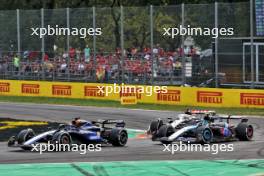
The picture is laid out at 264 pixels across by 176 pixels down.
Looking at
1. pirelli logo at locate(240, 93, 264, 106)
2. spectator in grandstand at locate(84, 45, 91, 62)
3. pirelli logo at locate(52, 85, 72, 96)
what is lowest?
pirelli logo at locate(240, 93, 264, 106)

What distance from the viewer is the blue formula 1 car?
1489cm

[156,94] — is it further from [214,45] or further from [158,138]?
[158,138]

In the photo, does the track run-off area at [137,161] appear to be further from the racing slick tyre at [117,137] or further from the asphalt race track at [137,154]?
the racing slick tyre at [117,137]

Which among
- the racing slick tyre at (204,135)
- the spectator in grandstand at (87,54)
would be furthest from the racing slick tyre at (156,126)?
the spectator in grandstand at (87,54)

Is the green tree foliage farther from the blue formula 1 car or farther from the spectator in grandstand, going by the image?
the blue formula 1 car

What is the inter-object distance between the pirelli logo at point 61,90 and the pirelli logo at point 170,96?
5757 mm

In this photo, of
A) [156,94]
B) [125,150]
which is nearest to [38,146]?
[125,150]

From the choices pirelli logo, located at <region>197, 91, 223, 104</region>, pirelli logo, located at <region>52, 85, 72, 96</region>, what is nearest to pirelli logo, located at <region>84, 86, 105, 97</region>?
pirelli logo, located at <region>52, 85, 72, 96</region>

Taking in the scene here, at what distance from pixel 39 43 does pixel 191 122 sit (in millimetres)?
21730

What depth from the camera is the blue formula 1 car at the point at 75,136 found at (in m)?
14.9

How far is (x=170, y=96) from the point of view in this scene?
98.6 feet

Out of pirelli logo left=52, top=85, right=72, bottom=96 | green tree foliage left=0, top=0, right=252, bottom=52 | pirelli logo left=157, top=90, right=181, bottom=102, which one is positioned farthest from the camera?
pirelli logo left=52, top=85, right=72, bottom=96

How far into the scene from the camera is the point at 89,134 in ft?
50.8

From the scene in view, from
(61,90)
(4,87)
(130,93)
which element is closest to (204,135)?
(130,93)
